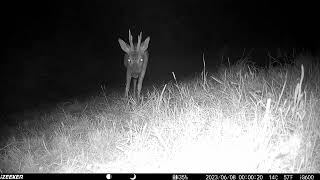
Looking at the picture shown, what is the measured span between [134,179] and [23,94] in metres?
8.97

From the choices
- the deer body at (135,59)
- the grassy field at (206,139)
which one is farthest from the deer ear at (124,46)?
the grassy field at (206,139)

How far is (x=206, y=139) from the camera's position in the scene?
407 centimetres

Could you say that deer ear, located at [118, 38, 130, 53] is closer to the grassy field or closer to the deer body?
the deer body

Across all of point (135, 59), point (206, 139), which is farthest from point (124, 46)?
point (206, 139)

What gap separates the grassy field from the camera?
3.54 meters

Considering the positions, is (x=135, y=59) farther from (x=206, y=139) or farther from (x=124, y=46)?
(x=206, y=139)

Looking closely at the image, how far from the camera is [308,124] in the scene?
3652 mm

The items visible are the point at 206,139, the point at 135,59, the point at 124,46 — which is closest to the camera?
the point at 206,139

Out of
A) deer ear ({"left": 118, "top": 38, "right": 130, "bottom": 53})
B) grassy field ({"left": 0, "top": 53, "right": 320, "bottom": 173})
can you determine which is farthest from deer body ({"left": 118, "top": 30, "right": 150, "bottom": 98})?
grassy field ({"left": 0, "top": 53, "right": 320, "bottom": 173})

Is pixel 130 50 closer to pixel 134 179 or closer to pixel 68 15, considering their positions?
pixel 134 179

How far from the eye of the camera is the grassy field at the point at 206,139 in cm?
354

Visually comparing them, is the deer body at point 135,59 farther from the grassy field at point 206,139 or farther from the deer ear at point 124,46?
the grassy field at point 206,139

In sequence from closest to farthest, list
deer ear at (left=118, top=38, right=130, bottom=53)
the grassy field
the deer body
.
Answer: the grassy field
the deer body
deer ear at (left=118, top=38, right=130, bottom=53)

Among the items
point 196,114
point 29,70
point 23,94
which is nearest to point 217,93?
point 196,114
